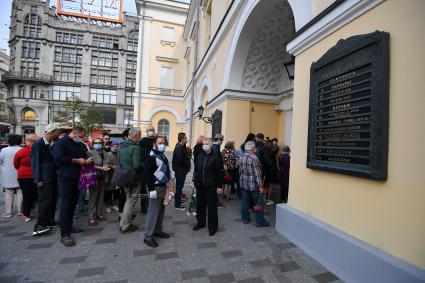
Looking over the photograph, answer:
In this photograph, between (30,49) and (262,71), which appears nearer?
(262,71)

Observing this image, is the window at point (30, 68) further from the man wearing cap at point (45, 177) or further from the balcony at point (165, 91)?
the man wearing cap at point (45, 177)

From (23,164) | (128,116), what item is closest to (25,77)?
(128,116)

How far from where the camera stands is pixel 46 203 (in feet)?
13.8

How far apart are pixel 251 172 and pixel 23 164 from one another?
4.67 m

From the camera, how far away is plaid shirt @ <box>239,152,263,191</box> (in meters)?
4.61

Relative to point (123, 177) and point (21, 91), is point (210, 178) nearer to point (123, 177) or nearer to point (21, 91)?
point (123, 177)

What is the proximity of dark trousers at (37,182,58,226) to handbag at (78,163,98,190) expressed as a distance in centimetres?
49

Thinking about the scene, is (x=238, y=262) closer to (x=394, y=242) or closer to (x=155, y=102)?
(x=394, y=242)

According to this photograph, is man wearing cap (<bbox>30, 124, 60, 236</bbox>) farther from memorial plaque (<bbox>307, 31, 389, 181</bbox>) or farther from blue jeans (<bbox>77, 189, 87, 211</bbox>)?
memorial plaque (<bbox>307, 31, 389, 181</bbox>)

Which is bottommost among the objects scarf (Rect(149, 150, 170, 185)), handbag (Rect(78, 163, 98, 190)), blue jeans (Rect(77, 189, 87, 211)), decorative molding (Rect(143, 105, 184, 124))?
blue jeans (Rect(77, 189, 87, 211))

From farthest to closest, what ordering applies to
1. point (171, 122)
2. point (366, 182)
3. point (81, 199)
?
point (171, 122)
point (81, 199)
point (366, 182)

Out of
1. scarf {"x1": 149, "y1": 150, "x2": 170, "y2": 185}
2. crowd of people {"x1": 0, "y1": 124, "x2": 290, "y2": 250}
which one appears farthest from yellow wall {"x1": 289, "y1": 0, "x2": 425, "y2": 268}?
scarf {"x1": 149, "y1": 150, "x2": 170, "y2": 185}

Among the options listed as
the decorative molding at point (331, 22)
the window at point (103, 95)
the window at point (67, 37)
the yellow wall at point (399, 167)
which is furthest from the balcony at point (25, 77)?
the yellow wall at point (399, 167)

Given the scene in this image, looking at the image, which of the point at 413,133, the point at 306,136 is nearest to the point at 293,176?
the point at 306,136
